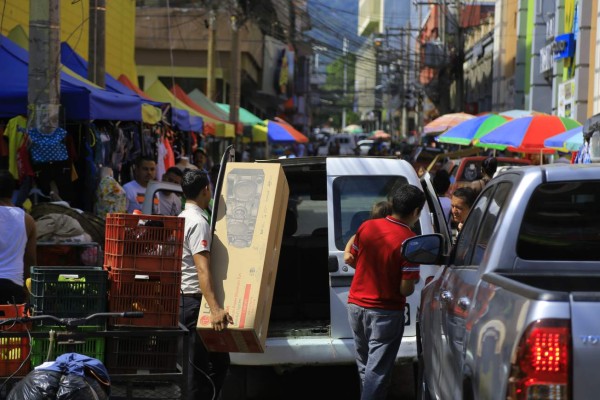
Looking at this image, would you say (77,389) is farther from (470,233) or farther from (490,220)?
(470,233)

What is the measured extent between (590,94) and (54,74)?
1732 cm

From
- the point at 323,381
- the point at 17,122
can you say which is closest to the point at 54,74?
the point at 17,122

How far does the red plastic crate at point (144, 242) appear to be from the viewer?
20.3 ft

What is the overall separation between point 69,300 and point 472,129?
68.5 feet

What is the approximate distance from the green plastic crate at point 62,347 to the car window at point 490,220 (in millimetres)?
2235

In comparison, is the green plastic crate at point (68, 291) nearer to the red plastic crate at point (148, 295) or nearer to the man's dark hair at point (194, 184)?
the red plastic crate at point (148, 295)

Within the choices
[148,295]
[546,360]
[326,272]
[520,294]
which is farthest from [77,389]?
[326,272]

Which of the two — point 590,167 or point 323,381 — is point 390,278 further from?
point 323,381

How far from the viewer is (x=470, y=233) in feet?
18.9

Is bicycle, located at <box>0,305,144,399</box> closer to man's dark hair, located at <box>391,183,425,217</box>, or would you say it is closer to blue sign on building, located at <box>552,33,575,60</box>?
man's dark hair, located at <box>391,183,425,217</box>

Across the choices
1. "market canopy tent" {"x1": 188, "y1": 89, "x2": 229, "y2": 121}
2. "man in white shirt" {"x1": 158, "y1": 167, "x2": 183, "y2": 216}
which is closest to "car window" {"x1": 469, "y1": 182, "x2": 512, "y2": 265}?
"man in white shirt" {"x1": 158, "y1": 167, "x2": 183, "y2": 216}

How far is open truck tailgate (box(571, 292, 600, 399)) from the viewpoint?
10.9 ft

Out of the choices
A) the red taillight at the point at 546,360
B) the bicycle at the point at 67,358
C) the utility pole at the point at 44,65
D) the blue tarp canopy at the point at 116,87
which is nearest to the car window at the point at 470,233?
the bicycle at the point at 67,358

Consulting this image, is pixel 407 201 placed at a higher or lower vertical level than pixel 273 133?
lower
